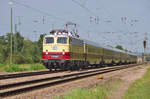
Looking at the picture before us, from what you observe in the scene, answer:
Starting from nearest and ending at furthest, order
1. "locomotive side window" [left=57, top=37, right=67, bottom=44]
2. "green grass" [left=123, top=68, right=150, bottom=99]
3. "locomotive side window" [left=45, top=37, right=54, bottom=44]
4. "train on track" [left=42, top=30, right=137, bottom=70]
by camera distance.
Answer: "green grass" [left=123, top=68, right=150, bottom=99] < "train on track" [left=42, top=30, right=137, bottom=70] < "locomotive side window" [left=57, top=37, right=67, bottom=44] < "locomotive side window" [left=45, top=37, right=54, bottom=44]

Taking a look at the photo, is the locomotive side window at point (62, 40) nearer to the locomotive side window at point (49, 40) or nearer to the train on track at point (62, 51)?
the train on track at point (62, 51)

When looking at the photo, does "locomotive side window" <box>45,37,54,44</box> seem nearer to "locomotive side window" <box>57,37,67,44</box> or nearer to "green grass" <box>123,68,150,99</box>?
"locomotive side window" <box>57,37,67,44</box>

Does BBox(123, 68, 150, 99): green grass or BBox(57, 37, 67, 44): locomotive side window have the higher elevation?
BBox(57, 37, 67, 44): locomotive side window

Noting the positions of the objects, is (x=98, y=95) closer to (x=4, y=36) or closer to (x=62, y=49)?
(x=62, y=49)

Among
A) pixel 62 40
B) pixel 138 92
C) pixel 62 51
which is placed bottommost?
pixel 138 92

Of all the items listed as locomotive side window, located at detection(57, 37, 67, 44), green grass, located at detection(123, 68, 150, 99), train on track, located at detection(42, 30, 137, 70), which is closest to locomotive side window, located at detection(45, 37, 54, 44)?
train on track, located at detection(42, 30, 137, 70)

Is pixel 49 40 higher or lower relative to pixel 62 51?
higher

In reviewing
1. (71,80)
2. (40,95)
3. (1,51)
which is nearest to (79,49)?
(71,80)

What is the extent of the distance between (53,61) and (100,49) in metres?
15.8

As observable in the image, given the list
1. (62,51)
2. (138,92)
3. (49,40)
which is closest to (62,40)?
(62,51)

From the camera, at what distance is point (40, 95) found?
10688 mm

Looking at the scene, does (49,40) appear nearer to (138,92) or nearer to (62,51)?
(62,51)

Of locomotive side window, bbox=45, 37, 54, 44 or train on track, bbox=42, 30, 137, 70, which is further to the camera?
locomotive side window, bbox=45, 37, 54, 44

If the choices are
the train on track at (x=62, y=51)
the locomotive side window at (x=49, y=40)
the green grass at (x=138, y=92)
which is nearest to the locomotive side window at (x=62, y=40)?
the train on track at (x=62, y=51)
